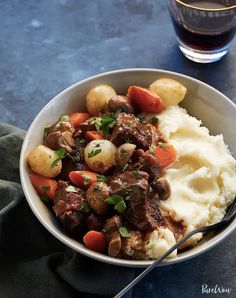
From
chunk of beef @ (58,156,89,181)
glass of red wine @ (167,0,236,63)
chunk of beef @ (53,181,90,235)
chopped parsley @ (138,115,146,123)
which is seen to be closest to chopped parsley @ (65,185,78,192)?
chunk of beef @ (53,181,90,235)

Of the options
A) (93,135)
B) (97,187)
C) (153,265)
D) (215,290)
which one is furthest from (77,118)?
(215,290)

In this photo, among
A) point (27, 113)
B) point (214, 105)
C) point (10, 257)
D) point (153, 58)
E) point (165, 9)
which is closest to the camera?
point (10, 257)

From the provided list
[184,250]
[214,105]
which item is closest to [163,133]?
[214,105]

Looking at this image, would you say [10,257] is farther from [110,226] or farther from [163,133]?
[163,133]

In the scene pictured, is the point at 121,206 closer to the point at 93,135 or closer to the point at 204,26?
the point at 93,135

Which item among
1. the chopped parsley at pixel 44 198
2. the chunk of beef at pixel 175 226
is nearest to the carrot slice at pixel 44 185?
the chopped parsley at pixel 44 198

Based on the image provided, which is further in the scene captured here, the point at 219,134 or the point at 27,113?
the point at 27,113

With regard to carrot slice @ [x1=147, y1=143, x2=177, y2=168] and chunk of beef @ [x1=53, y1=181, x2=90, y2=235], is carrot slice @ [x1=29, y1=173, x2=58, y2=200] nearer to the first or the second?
chunk of beef @ [x1=53, y1=181, x2=90, y2=235]

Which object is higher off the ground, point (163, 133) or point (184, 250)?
point (163, 133)

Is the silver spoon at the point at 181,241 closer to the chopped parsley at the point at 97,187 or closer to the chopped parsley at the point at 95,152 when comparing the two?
the chopped parsley at the point at 97,187
